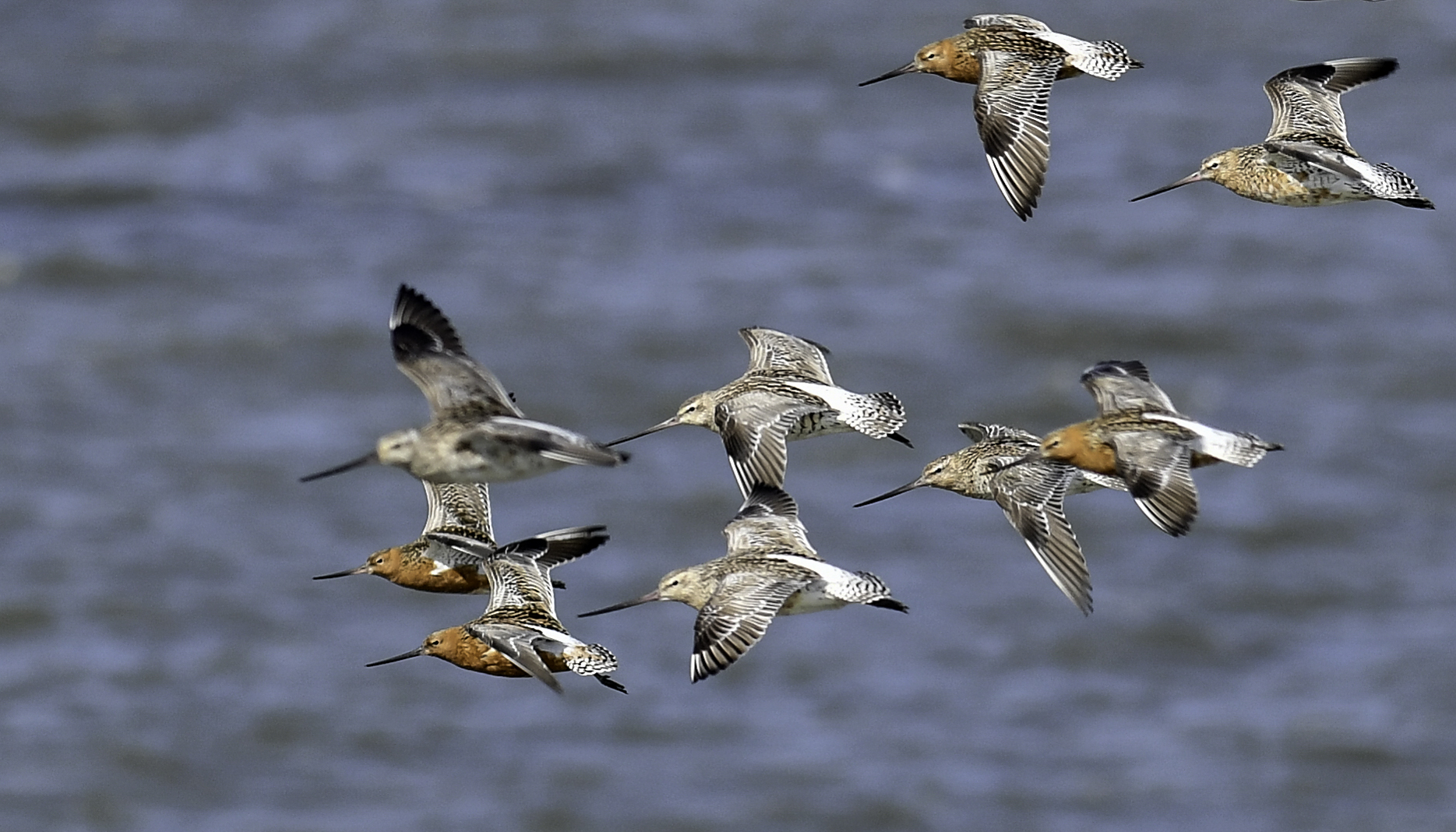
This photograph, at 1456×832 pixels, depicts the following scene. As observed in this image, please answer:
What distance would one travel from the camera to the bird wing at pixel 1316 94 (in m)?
8.72

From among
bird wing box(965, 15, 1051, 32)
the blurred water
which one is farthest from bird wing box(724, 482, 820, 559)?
the blurred water

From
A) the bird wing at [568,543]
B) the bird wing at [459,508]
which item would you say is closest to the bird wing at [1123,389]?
the bird wing at [568,543]

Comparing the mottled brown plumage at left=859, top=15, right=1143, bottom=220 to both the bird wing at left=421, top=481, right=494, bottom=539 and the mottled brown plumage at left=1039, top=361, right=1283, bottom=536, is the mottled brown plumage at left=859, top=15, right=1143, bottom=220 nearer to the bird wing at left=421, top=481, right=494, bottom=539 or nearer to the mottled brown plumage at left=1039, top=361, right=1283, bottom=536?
the mottled brown plumage at left=1039, top=361, right=1283, bottom=536

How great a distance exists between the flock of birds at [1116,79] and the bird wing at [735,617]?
145 cm

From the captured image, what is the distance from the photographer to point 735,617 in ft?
24.8

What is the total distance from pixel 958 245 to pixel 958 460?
132 ft

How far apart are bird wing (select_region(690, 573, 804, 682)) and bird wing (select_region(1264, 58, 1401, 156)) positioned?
246 centimetres

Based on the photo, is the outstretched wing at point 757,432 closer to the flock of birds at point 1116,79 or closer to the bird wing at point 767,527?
the bird wing at point 767,527

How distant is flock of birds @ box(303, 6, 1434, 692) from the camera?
24.1 feet

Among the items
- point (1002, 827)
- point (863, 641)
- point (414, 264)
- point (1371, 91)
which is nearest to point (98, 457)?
point (414, 264)

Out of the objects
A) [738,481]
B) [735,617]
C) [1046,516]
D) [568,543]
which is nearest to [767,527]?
[738,481]

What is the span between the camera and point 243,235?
49.0m

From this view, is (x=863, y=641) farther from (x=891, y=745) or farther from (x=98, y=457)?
(x=98, y=457)

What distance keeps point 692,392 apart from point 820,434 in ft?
101
